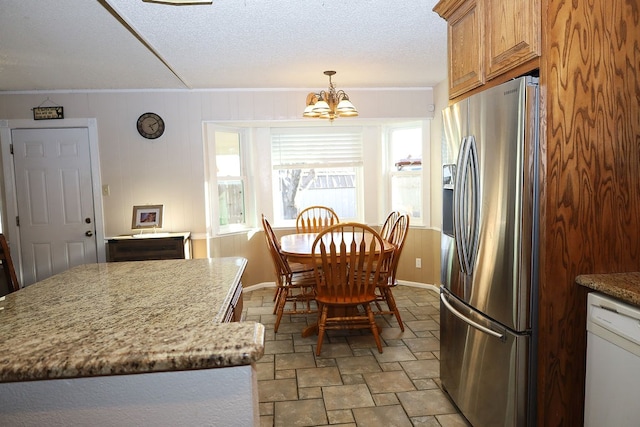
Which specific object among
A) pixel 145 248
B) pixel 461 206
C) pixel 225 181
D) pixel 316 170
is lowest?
pixel 145 248

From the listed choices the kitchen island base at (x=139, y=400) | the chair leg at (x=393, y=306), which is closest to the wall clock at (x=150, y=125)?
the chair leg at (x=393, y=306)

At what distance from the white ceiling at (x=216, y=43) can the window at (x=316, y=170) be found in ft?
2.64

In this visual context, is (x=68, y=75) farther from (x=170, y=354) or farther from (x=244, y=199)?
(x=170, y=354)

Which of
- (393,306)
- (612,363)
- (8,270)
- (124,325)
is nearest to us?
(124,325)

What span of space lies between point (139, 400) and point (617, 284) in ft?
5.21

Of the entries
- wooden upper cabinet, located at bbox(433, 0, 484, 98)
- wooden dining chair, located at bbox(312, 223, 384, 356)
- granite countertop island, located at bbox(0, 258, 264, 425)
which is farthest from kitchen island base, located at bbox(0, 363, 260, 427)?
wooden dining chair, located at bbox(312, 223, 384, 356)

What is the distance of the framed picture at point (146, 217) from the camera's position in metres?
4.30

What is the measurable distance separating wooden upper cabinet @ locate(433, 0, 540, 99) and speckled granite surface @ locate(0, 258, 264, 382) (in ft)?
4.74

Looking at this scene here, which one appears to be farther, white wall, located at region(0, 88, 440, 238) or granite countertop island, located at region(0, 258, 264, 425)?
white wall, located at region(0, 88, 440, 238)

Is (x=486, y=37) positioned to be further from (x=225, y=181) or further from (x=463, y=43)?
(x=225, y=181)

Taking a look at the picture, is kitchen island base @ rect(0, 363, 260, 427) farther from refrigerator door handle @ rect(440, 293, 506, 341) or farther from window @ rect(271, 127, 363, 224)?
window @ rect(271, 127, 363, 224)

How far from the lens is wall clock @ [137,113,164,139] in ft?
14.2

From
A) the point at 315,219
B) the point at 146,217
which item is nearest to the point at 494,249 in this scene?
the point at 315,219

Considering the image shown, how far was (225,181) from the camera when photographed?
15.5 feet
